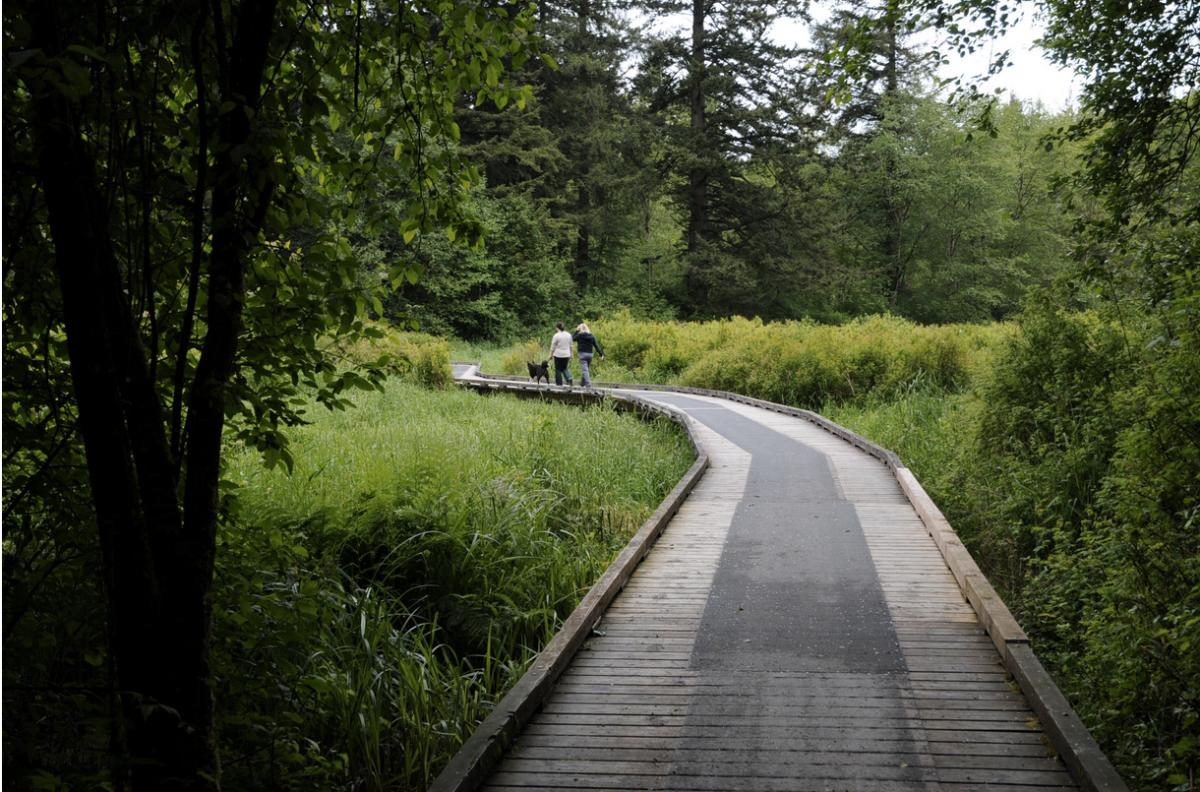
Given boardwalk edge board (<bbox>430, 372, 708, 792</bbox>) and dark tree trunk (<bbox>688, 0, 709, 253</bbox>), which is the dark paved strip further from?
dark tree trunk (<bbox>688, 0, 709, 253</bbox>)

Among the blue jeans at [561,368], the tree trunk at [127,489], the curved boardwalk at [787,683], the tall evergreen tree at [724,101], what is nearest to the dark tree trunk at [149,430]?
the tree trunk at [127,489]

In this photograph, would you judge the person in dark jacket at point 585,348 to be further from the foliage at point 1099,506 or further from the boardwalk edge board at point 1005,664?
the boardwalk edge board at point 1005,664

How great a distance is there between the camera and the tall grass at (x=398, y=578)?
4320mm

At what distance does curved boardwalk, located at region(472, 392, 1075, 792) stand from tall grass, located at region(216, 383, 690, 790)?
91cm

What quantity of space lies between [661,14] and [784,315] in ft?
54.5

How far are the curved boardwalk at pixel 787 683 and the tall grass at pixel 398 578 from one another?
2.98ft

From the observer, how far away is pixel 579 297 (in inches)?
1929

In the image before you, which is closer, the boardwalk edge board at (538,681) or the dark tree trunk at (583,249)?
the boardwalk edge board at (538,681)

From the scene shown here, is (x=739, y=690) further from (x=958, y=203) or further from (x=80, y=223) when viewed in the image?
(x=958, y=203)

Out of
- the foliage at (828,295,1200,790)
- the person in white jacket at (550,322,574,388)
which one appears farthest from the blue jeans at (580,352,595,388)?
the foliage at (828,295,1200,790)

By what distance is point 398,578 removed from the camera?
27.0 ft

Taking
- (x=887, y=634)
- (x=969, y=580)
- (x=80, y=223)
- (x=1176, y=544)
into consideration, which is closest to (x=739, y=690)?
(x=887, y=634)

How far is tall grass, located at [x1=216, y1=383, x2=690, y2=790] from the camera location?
4320 millimetres

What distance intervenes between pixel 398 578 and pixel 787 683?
4117mm
